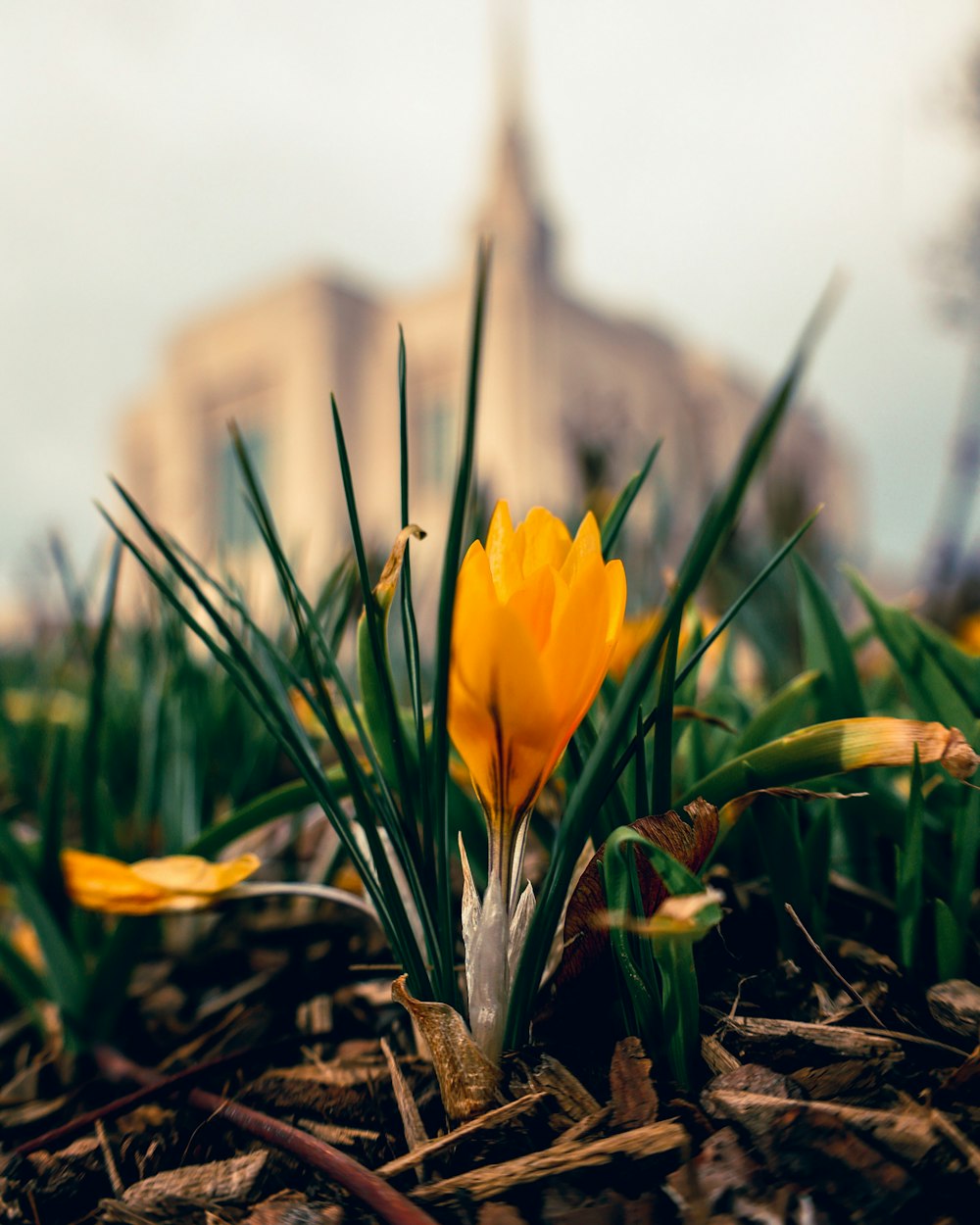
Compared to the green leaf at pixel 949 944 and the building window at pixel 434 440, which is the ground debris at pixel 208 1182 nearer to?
the green leaf at pixel 949 944

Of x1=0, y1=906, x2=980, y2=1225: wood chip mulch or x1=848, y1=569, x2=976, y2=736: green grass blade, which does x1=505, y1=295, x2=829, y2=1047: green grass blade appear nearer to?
x1=0, y1=906, x2=980, y2=1225: wood chip mulch

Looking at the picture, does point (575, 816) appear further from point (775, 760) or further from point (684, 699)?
point (684, 699)

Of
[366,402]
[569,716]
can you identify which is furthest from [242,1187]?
[366,402]

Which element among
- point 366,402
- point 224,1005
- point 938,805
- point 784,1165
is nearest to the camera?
point 784,1165

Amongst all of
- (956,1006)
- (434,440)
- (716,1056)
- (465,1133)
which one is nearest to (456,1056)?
(465,1133)

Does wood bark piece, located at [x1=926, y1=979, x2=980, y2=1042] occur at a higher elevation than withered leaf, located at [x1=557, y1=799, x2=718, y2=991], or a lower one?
lower

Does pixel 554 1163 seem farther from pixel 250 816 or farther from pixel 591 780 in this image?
pixel 250 816

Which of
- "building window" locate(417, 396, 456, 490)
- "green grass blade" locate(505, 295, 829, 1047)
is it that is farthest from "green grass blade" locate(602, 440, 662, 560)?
"building window" locate(417, 396, 456, 490)
